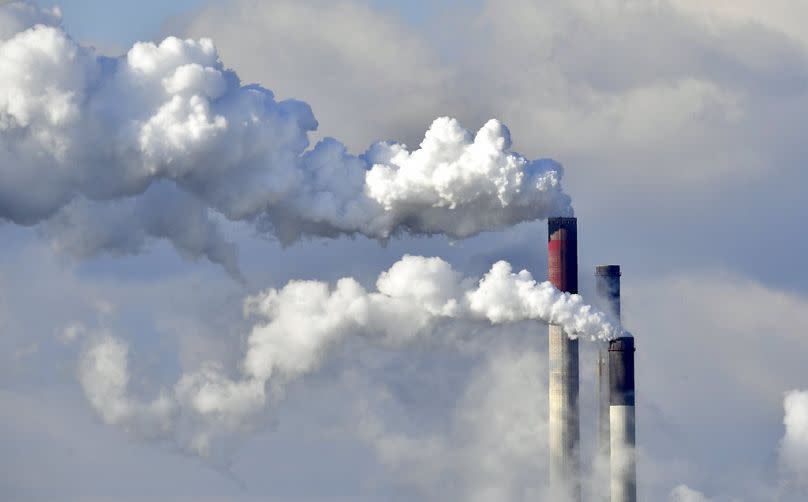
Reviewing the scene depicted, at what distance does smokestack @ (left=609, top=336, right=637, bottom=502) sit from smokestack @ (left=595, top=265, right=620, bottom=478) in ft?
5.33

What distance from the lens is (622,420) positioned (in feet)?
551

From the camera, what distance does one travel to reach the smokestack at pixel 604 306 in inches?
6732

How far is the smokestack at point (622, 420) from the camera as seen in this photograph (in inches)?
6427

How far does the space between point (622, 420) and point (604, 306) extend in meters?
10.5

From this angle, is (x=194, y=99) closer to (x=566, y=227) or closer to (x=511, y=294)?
(x=511, y=294)

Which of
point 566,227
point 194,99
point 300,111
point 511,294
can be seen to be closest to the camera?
point 194,99

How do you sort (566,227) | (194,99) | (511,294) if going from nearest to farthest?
(194,99) < (511,294) < (566,227)

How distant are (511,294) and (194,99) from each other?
30717 millimetres

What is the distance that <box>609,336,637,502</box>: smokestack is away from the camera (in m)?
163

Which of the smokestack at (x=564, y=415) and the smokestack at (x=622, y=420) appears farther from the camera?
the smokestack at (x=564, y=415)

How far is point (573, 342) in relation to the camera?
172 m

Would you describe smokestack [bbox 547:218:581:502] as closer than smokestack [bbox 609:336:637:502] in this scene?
No

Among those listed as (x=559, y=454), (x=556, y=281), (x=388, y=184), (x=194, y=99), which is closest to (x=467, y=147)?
(x=388, y=184)

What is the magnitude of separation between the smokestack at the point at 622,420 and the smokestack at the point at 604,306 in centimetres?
162
